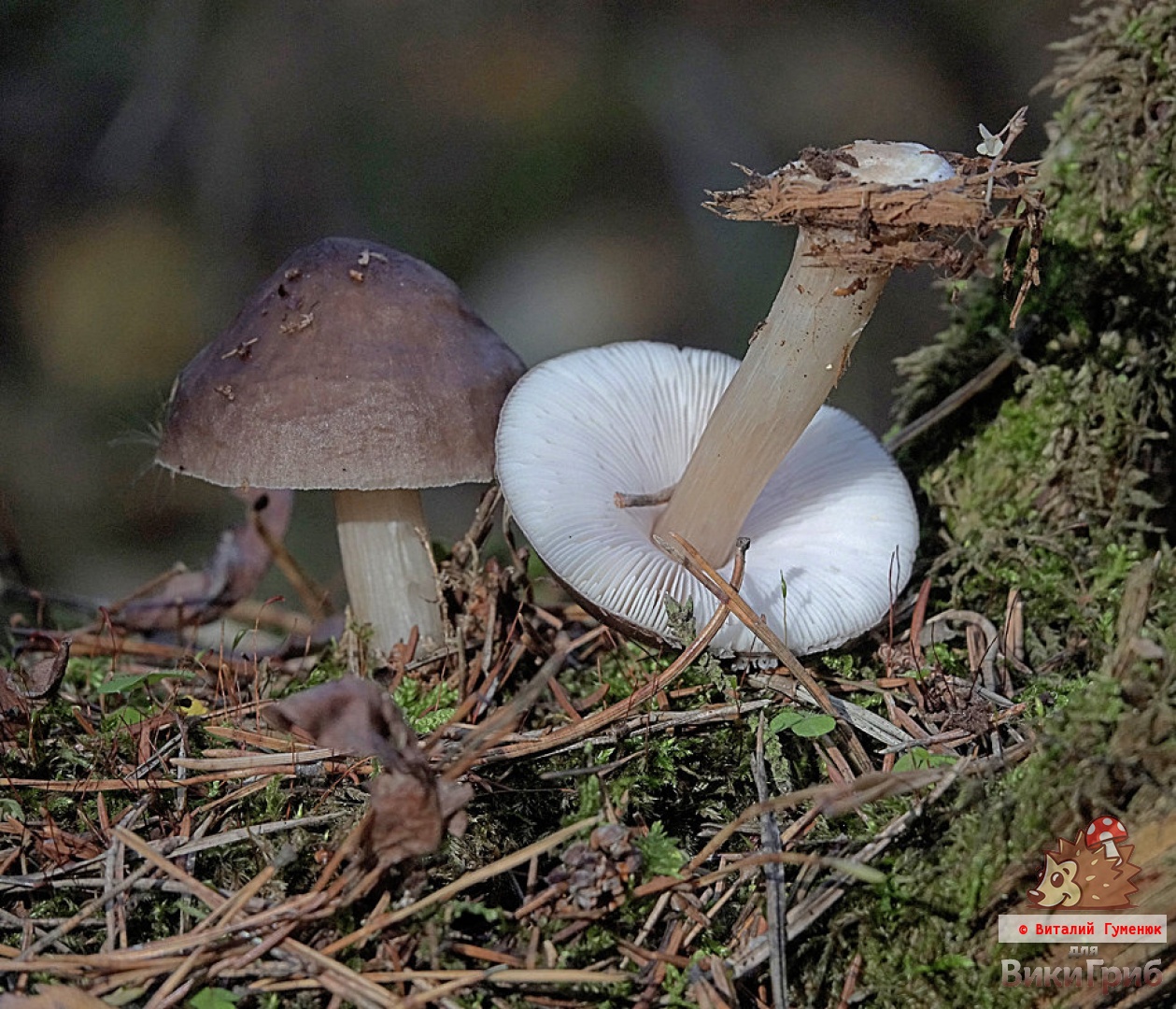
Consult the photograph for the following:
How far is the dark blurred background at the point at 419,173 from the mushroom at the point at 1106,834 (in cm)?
459

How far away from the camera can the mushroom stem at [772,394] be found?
185 centimetres

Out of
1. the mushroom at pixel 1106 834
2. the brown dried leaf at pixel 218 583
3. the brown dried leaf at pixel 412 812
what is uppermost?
the brown dried leaf at pixel 412 812

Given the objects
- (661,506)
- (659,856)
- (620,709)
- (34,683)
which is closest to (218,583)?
(34,683)

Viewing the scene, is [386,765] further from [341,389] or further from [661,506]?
[661,506]

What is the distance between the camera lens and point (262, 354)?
7.04ft

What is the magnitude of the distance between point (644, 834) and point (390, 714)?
509mm

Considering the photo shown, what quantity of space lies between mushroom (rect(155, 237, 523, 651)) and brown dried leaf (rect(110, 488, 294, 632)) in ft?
2.36

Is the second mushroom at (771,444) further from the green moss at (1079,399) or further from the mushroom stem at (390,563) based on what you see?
the mushroom stem at (390,563)

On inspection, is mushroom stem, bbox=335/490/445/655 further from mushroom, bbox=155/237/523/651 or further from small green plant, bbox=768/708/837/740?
small green plant, bbox=768/708/837/740

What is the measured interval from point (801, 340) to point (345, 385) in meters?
1.00

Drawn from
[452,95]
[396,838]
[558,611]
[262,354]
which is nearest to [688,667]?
[558,611]

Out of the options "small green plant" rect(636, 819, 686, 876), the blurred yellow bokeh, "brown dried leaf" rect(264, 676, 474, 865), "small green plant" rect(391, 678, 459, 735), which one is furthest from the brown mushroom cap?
the blurred yellow bokeh

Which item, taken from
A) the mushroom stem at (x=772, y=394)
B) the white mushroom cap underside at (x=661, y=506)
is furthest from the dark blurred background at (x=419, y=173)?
the mushroom stem at (x=772, y=394)

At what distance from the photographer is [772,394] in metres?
1.99
